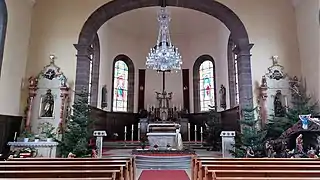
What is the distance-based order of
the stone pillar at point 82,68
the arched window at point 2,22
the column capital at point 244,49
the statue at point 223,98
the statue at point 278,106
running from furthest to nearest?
1. the statue at point 223,98
2. the column capital at point 244,49
3. the stone pillar at point 82,68
4. the statue at point 278,106
5. the arched window at point 2,22

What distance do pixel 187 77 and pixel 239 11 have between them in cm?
735

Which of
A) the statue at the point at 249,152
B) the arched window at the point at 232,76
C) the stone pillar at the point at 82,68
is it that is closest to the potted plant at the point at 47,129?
the stone pillar at the point at 82,68

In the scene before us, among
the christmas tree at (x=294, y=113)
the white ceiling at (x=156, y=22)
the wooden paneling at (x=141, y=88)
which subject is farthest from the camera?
the wooden paneling at (x=141, y=88)

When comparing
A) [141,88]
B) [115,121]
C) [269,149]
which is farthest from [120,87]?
[269,149]

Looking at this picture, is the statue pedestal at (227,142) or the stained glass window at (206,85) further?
the stained glass window at (206,85)

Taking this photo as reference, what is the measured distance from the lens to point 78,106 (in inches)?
356

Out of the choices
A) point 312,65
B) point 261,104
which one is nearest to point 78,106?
point 261,104

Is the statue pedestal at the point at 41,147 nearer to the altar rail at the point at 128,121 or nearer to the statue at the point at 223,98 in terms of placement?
the altar rail at the point at 128,121

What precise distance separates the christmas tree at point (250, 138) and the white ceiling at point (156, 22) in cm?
813

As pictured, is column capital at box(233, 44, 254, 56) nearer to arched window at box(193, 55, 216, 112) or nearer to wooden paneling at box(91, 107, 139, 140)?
Answer: arched window at box(193, 55, 216, 112)

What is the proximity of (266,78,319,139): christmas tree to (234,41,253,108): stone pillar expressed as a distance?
1.19 m

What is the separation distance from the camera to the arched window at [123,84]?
16564 mm

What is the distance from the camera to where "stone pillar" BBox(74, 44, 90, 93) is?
10141 mm

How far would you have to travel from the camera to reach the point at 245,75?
10352 millimetres
